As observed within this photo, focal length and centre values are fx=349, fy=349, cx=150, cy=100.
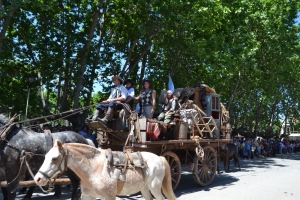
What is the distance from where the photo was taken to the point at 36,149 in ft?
25.1

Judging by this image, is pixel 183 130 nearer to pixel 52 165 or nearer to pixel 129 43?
pixel 52 165

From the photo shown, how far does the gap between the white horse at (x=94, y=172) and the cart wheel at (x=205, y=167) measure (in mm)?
5005

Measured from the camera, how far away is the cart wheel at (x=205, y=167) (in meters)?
11.0

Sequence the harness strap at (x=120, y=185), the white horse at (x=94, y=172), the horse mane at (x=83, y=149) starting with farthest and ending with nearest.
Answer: the harness strap at (x=120, y=185), the horse mane at (x=83, y=149), the white horse at (x=94, y=172)

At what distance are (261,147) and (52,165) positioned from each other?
89.4 ft

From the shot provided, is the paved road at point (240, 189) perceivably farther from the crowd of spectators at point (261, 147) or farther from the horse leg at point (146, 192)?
the crowd of spectators at point (261, 147)

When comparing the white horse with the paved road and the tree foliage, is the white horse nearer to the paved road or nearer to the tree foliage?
the paved road

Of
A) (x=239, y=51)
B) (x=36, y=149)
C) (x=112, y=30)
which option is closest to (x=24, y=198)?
(x=36, y=149)

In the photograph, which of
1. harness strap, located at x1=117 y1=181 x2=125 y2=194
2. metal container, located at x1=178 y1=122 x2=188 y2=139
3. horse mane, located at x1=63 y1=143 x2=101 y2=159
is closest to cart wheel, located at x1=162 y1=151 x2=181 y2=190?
metal container, located at x1=178 y1=122 x2=188 y2=139

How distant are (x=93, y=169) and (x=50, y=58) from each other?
10730mm

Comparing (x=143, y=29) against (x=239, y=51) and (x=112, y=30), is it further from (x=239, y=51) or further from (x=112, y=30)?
(x=239, y=51)

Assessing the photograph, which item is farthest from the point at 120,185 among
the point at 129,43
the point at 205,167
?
the point at 129,43

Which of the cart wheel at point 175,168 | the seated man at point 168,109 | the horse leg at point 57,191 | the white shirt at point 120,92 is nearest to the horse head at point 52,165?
the white shirt at point 120,92

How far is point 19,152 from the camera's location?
730 centimetres
